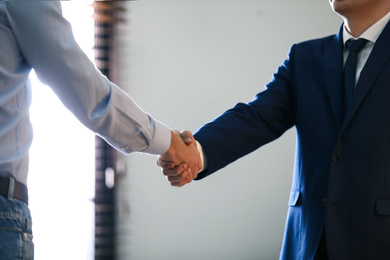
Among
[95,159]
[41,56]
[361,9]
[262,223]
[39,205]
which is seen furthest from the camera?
[262,223]

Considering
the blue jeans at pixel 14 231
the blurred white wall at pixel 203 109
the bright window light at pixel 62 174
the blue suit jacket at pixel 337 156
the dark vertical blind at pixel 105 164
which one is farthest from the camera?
the blurred white wall at pixel 203 109

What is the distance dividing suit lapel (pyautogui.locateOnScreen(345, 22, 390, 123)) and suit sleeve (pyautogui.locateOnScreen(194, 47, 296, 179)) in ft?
1.19

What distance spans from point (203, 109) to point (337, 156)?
93.7 inches

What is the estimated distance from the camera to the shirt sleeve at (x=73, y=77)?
1084 mm

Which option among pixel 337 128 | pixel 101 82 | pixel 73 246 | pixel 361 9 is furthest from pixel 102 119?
pixel 73 246

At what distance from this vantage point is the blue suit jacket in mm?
1463

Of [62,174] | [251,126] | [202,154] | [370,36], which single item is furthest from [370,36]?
[62,174]

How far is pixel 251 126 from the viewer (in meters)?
1.89

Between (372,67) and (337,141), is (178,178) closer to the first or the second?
(337,141)

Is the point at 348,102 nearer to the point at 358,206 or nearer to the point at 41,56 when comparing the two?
the point at 358,206

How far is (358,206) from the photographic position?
58.2 inches

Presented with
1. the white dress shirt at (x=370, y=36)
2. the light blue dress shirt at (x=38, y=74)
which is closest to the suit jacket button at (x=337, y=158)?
the white dress shirt at (x=370, y=36)

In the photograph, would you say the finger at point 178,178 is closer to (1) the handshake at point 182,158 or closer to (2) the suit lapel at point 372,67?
(1) the handshake at point 182,158

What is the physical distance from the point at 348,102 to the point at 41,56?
99 cm
